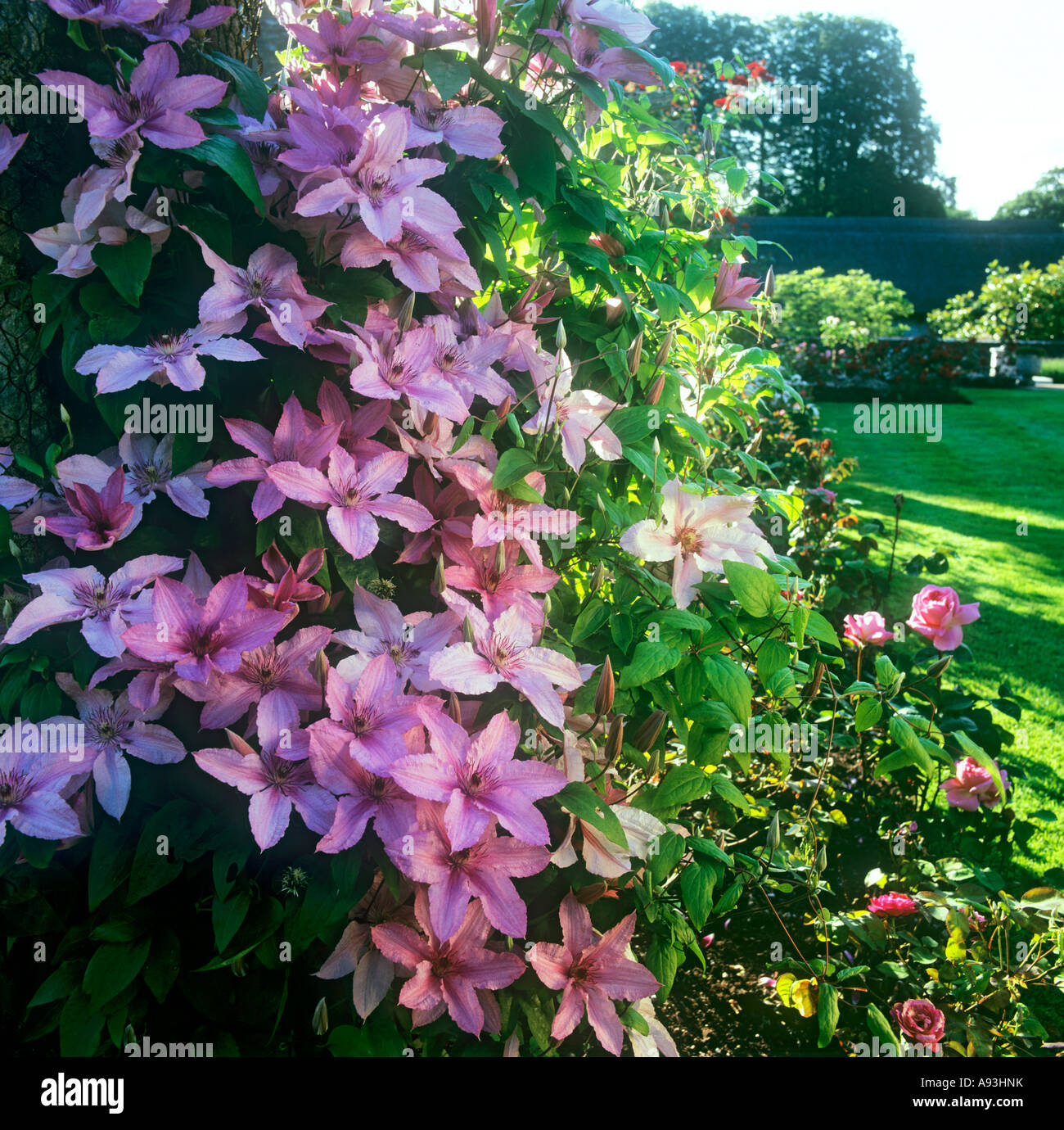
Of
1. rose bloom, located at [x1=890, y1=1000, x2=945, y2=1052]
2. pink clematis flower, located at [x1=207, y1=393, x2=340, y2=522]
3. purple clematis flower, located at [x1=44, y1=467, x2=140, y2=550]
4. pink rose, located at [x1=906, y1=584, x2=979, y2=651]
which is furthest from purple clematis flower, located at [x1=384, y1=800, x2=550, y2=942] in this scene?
pink rose, located at [x1=906, y1=584, x2=979, y2=651]

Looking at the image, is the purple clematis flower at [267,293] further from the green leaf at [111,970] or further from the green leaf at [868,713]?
the green leaf at [868,713]

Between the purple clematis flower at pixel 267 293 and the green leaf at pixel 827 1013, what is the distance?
1.72 m

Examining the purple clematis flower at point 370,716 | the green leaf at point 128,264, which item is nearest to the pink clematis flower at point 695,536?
the purple clematis flower at point 370,716

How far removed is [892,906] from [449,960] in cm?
145

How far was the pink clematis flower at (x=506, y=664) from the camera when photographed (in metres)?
1.12

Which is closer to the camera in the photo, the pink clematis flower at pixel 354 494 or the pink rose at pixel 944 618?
the pink clematis flower at pixel 354 494

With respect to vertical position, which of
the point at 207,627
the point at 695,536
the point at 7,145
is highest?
the point at 7,145

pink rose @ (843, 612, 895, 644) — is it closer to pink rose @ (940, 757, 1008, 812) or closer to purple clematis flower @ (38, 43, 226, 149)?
pink rose @ (940, 757, 1008, 812)

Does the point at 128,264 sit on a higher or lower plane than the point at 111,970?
higher

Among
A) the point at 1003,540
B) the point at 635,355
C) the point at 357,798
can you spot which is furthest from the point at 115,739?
the point at 1003,540

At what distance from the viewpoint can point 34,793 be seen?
1183 mm

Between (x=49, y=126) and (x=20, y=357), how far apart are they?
39 centimetres

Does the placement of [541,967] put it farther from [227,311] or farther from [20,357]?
[20,357]

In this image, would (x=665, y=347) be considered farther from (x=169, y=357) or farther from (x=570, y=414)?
(x=169, y=357)
